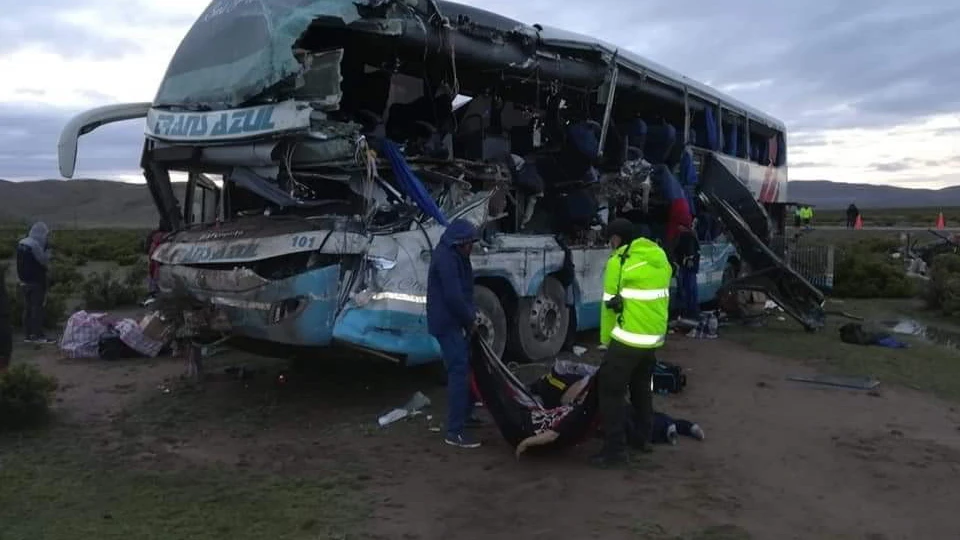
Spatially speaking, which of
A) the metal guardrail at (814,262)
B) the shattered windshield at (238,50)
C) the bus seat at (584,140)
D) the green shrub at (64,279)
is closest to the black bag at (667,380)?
the bus seat at (584,140)

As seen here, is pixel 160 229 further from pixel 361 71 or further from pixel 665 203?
pixel 665 203

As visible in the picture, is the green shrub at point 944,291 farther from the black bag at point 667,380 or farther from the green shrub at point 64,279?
the green shrub at point 64,279

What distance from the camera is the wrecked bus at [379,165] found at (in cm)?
715

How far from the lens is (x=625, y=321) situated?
A: 19.8ft

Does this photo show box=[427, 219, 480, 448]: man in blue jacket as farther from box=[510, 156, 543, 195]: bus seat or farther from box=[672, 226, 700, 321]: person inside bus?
box=[672, 226, 700, 321]: person inside bus

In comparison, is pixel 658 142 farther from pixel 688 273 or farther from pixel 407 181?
pixel 407 181

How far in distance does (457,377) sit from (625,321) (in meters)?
1.33

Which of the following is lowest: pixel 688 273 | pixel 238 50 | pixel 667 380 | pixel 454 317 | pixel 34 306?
pixel 667 380

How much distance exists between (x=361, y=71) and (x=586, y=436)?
4.47 meters

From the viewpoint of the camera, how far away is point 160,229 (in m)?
8.63

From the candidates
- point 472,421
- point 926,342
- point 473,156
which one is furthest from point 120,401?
point 926,342

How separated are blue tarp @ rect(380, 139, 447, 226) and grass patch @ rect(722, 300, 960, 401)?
5.07 metres

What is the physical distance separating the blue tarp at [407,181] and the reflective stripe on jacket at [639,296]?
2058 millimetres

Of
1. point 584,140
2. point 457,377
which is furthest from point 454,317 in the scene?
point 584,140
